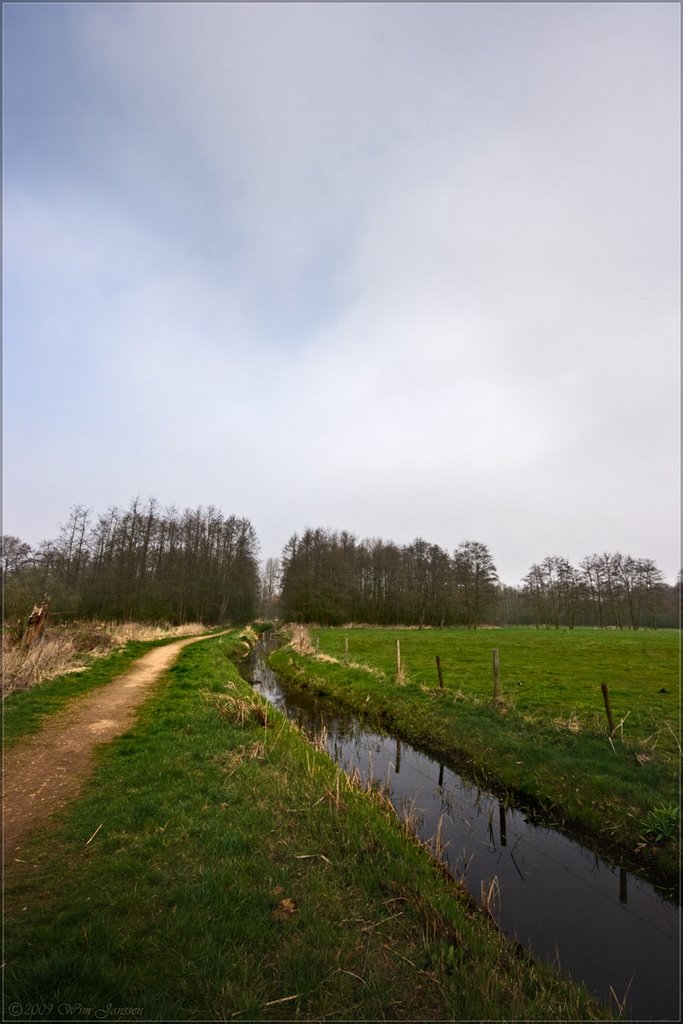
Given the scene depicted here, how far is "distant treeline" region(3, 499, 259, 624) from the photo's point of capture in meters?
38.1

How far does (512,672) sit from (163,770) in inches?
617

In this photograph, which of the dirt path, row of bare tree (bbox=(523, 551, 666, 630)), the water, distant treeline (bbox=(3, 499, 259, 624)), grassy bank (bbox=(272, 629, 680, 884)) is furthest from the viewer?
row of bare tree (bbox=(523, 551, 666, 630))

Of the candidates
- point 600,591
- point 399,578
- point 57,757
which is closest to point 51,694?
point 57,757

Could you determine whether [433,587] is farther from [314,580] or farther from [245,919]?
[245,919]

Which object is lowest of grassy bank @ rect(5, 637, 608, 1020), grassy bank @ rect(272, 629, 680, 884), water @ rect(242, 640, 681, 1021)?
water @ rect(242, 640, 681, 1021)

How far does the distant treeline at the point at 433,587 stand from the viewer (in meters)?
54.2

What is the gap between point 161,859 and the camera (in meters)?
5.05

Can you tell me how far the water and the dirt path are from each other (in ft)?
18.4

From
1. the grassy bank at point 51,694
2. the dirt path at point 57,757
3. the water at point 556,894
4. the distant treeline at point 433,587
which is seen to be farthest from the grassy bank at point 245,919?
the distant treeline at point 433,587

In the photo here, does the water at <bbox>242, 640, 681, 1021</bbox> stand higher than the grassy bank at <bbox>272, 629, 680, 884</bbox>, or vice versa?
the grassy bank at <bbox>272, 629, 680, 884</bbox>

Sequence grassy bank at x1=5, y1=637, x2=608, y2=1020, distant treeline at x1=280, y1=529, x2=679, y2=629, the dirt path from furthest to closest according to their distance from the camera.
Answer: distant treeline at x1=280, y1=529, x2=679, y2=629
the dirt path
grassy bank at x1=5, y1=637, x2=608, y2=1020

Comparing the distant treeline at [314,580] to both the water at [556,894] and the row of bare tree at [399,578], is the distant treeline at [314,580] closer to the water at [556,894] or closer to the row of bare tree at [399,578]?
the row of bare tree at [399,578]

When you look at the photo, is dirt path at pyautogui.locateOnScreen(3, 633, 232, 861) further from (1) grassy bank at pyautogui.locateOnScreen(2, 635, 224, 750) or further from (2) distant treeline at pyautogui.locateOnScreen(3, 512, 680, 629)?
(2) distant treeline at pyautogui.locateOnScreen(3, 512, 680, 629)

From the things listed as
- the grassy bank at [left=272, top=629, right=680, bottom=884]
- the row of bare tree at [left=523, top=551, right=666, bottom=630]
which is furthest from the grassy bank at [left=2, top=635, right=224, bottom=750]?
the row of bare tree at [left=523, top=551, right=666, bottom=630]
